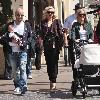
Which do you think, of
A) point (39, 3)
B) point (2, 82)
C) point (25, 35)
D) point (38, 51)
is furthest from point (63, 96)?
point (39, 3)

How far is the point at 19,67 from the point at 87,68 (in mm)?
1493

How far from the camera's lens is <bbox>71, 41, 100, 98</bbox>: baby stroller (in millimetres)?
11062

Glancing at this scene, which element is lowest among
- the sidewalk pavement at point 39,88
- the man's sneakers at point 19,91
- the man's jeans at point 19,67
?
the sidewalk pavement at point 39,88

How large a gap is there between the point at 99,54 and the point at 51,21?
1.80 meters

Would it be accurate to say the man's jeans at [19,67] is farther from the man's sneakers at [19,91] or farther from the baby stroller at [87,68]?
the baby stroller at [87,68]

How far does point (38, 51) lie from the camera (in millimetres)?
18703

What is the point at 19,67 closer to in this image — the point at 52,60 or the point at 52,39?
the point at 52,60

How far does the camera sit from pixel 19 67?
39.0 feet

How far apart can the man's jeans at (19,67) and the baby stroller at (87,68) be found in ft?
3.64

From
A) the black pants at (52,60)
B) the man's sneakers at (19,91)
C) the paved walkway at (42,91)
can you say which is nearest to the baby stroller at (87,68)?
the paved walkway at (42,91)

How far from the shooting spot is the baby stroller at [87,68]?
36.3ft

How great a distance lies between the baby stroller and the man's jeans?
1.11 metres

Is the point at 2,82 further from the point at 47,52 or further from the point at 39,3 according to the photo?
the point at 39,3

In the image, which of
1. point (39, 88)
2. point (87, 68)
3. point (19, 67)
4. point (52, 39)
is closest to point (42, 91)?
point (39, 88)
